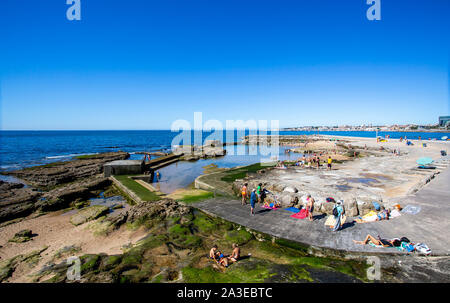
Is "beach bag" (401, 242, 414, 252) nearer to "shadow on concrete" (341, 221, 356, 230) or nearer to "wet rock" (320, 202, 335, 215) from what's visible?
"shadow on concrete" (341, 221, 356, 230)

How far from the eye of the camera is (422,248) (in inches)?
253

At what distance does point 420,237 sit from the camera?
7293 mm

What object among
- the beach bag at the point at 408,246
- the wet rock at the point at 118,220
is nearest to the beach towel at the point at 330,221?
the beach bag at the point at 408,246

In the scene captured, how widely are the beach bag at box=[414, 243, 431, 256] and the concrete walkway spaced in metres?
0.22

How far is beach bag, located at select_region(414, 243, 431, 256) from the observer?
6332 millimetres

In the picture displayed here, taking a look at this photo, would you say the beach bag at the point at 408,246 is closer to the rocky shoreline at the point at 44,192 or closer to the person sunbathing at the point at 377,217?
the person sunbathing at the point at 377,217

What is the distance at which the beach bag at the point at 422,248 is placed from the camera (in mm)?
6332

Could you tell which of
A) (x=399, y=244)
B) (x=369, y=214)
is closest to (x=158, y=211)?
(x=369, y=214)

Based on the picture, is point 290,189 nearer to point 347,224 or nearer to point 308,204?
point 308,204

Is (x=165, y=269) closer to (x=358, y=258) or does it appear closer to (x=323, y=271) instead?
(x=323, y=271)

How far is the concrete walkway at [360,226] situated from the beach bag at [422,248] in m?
0.22

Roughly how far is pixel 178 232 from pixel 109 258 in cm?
277

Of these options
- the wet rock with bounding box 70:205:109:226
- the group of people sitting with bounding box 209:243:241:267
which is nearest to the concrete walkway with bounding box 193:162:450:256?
the group of people sitting with bounding box 209:243:241:267

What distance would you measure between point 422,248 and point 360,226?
221 cm
